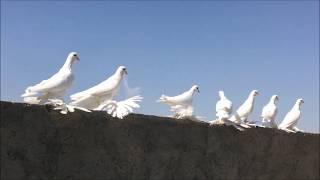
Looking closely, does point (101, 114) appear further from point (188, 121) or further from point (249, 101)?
point (249, 101)

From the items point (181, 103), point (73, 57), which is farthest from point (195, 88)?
point (73, 57)

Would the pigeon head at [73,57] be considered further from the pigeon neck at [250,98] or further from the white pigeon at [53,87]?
the pigeon neck at [250,98]

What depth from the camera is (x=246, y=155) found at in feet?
28.2

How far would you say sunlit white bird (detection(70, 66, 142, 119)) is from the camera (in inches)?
255

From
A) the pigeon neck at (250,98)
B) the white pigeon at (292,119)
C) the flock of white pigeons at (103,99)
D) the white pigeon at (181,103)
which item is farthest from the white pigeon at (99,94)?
the white pigeon at (292,119)

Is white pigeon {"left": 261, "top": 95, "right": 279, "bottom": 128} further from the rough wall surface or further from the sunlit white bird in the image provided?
the sunlit white bird

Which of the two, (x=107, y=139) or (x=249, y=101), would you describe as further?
(x=249, y=101)

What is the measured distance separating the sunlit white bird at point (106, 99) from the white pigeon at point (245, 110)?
251 centimetres

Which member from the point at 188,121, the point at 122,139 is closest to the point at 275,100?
the point at 188,121

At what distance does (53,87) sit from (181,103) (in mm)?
2191

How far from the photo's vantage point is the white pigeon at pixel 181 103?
7590 mm

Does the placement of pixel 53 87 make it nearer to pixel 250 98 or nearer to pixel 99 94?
pixel 99 94

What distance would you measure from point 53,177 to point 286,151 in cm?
465

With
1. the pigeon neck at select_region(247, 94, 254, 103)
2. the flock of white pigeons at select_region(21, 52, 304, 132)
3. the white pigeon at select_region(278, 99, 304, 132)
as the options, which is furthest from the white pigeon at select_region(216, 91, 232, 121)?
the white pigeon at select_region(278, 99, 304, 132)
